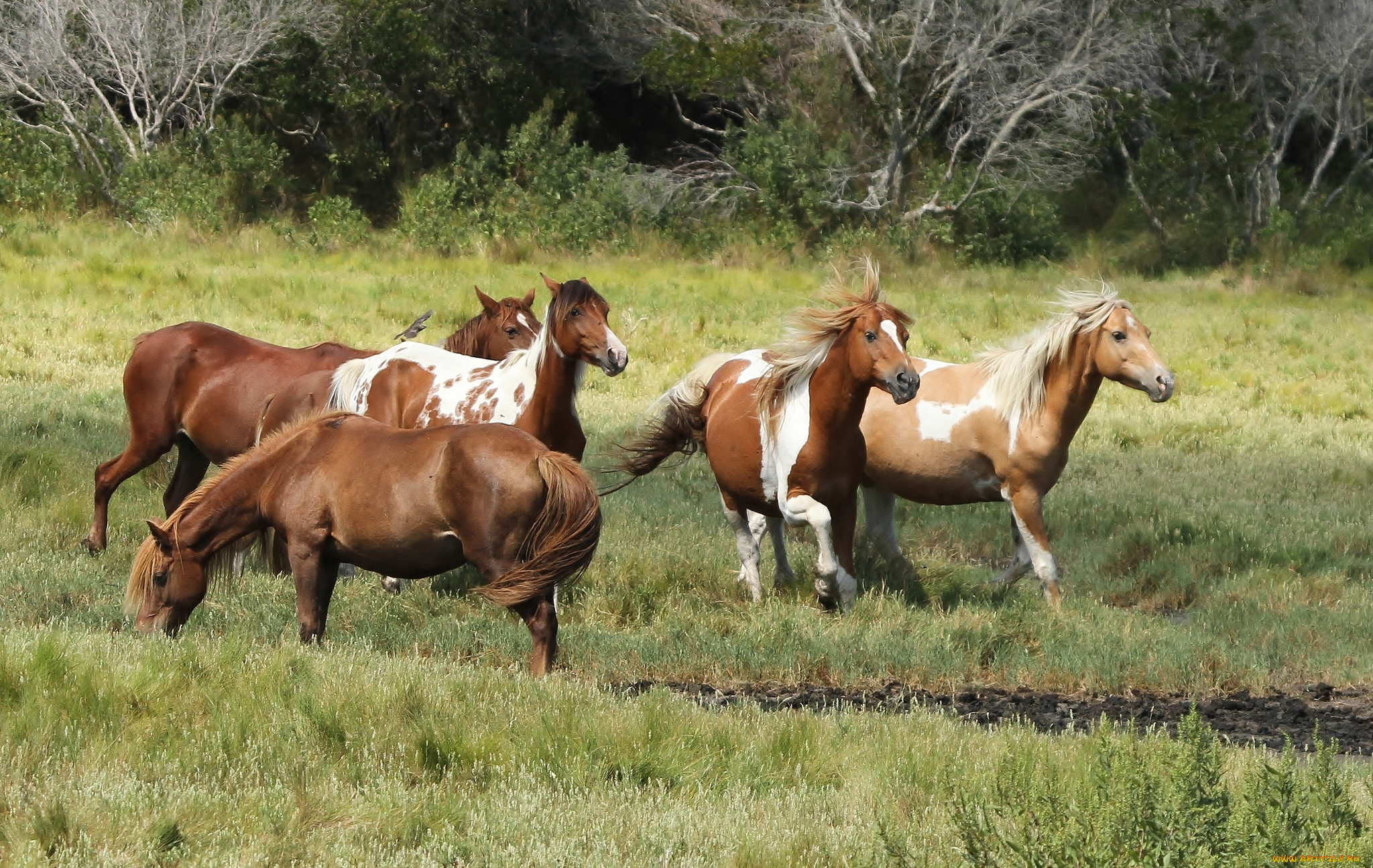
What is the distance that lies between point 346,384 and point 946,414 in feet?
12.7

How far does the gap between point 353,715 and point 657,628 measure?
121 inches

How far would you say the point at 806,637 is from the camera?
8102 mm

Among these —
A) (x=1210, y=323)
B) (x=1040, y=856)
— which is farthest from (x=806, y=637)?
(x=1210, y=323)

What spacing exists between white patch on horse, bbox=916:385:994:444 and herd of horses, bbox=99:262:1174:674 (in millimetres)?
12

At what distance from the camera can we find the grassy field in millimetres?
4418

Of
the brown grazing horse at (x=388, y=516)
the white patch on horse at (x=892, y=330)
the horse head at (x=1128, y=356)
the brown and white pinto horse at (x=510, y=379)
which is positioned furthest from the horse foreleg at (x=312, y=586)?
the horse head at (x=1128, y=356)

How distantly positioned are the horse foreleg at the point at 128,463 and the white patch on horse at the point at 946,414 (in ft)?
16.6

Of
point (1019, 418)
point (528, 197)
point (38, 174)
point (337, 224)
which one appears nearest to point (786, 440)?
point (1019, 418)

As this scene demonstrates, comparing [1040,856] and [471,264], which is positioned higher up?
[1040,856]

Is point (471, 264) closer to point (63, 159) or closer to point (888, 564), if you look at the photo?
point (63, 159)

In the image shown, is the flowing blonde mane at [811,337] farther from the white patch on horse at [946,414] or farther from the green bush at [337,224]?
the green bush at [337,224]

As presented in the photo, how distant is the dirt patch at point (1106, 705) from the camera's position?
274 inches

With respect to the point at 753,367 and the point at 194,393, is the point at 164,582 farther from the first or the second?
the point at 753,367

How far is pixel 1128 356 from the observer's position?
936 centimetres
